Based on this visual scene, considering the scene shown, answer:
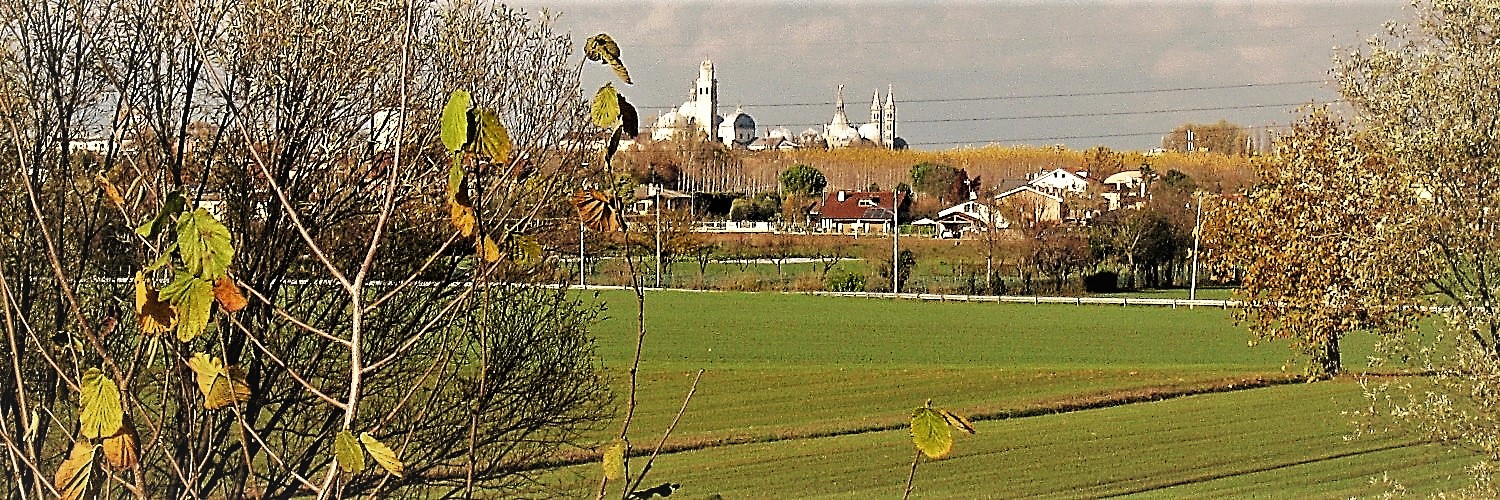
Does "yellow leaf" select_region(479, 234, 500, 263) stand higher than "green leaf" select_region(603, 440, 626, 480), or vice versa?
"yellow leaf" select_region(479, 234, 500, 263)

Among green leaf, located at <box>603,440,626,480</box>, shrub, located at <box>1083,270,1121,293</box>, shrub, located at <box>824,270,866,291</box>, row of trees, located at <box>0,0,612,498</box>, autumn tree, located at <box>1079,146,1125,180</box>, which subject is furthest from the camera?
autumn tree, located at <box>1079,146,1125,180</box>

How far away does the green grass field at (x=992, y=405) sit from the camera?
13.0m

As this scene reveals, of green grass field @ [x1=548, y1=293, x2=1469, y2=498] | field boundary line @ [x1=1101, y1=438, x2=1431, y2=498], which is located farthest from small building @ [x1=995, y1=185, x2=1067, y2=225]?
field boundary line @ [x1=1101, y1=438, x2=1431, y2=498]

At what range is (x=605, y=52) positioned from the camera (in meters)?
1.17

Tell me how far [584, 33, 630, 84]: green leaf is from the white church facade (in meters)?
10.1

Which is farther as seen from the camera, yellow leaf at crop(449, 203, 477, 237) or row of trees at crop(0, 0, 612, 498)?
row of trees at crop(0, 0, 612, 498)

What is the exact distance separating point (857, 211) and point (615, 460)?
135 feet

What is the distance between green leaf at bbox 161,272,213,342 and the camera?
3.13 ft

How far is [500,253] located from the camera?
1.14 m

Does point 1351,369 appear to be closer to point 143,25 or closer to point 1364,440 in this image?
point 1364,440

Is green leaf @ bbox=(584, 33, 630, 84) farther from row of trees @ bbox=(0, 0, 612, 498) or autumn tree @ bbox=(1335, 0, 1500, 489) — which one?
autumn tree @ bbox=(1335, 0, 1500, 489)

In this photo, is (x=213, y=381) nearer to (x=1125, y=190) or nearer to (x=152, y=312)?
(x=152, y=312)

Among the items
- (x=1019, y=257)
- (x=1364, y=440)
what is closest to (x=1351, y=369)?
(x=1364, y=440)

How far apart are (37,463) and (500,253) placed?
433 millimetres
